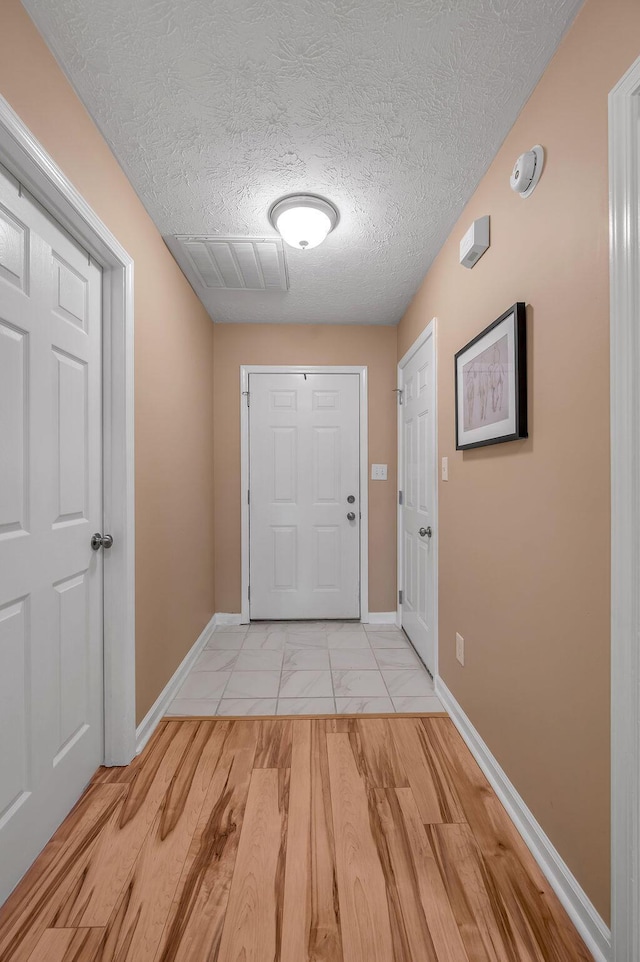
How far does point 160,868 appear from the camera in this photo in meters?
1.28

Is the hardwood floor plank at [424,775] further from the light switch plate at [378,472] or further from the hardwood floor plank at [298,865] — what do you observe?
the light switch plate at [378,472]

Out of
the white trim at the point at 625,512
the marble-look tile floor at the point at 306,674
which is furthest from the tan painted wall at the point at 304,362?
the white trim at the point at 625,512

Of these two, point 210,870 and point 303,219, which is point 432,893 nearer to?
point 210,870

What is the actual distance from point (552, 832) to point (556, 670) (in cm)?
46

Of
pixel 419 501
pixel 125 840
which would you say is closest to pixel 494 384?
pixel 419 501

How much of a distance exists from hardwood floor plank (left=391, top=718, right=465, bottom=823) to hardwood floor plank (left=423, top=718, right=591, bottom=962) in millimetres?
41

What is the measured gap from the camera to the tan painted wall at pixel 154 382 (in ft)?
4.01

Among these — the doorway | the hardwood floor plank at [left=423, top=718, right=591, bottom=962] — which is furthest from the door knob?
the hardwood floor plank at [left=423, top=718, right=591, bottom=962]

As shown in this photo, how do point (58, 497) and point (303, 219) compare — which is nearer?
point (58, 497)

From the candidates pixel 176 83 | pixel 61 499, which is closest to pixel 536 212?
pixel 176 83

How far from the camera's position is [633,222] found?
939mm

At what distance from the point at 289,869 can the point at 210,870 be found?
0.23 m

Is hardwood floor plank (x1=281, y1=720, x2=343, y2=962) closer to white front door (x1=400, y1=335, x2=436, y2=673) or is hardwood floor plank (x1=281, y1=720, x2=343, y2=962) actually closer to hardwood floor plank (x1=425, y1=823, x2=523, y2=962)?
hardwood floor plank (x1=425, y1=823, x2=523, y2=962)

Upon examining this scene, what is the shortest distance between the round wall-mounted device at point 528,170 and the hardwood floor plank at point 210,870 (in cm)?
226
